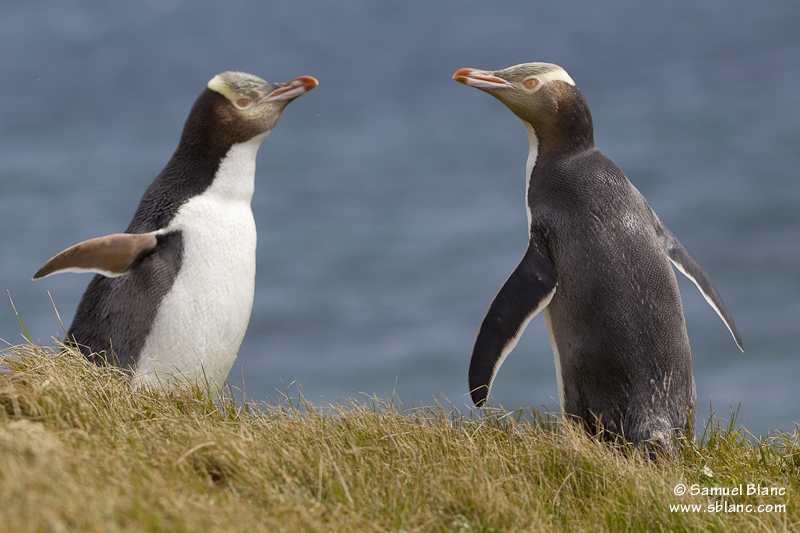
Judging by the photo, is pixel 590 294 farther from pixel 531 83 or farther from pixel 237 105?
pixel 237 105

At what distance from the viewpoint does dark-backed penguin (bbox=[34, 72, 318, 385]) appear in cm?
477

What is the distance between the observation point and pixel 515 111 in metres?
5.17

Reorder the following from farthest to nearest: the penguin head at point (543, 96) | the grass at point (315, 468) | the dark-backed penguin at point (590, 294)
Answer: the penguin head at point (543, 96) < the dark-backed penguin at point (590, 294) < the grass at point (315, 468)

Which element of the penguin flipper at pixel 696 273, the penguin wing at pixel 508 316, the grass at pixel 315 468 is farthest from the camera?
the penguin flipper at pixel 696 273

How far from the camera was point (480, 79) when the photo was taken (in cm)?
512

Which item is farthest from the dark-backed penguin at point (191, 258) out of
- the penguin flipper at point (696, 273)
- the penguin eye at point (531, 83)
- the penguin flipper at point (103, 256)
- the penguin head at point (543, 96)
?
the penguin flipper at point (696, 273)

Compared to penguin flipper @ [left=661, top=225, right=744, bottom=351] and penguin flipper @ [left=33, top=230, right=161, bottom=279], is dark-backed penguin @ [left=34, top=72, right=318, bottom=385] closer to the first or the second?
penguin flipper @ [left=33, top=230, right=161, bottom=279]

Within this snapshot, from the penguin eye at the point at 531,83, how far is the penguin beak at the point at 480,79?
0.29 feet

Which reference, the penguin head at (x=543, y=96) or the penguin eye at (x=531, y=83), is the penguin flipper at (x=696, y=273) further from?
the penguin eye at (x=531, y=83)

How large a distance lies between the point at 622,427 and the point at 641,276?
38.8 inches

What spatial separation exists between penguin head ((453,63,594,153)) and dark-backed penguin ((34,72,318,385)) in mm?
1308

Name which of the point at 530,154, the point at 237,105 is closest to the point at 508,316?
the point at 530,154

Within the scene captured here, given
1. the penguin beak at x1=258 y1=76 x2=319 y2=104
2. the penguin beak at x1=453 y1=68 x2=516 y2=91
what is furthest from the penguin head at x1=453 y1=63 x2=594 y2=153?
the penguin beak at x1=258 y1=76 x2=319 y2=104

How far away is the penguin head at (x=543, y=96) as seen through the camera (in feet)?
16.4
